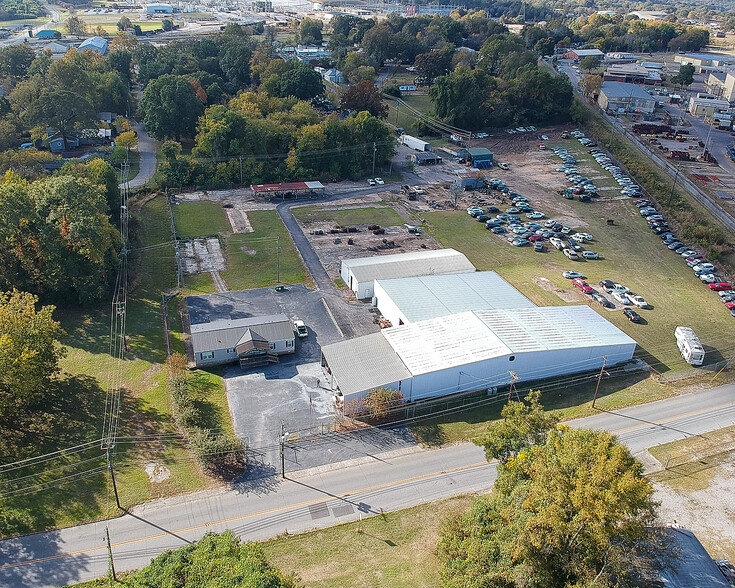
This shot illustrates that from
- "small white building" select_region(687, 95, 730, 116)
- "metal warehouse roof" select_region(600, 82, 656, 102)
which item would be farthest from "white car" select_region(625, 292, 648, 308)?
"small white building" select_region(687, 95, 730, 116)

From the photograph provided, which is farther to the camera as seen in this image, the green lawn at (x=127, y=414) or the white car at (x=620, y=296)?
the white car at (x=620, y=296)

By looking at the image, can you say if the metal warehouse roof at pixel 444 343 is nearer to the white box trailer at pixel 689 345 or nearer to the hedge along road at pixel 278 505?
the hedge along road at pixel 278 505

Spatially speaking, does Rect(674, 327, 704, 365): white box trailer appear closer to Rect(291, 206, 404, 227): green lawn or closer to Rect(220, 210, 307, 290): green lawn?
Rect(291, 206, 404, 227): green lawn

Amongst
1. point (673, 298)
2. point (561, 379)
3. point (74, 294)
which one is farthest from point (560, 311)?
point (74, 294)

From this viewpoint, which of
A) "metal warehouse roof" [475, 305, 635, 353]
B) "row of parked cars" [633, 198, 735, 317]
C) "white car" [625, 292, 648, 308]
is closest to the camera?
"metal warehouse roof" [475, 305, 635, 353]

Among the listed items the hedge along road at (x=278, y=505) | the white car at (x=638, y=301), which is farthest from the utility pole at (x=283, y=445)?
the white car at (x=638, y=301)

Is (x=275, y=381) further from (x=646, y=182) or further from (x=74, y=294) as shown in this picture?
(x=646, y=182)
